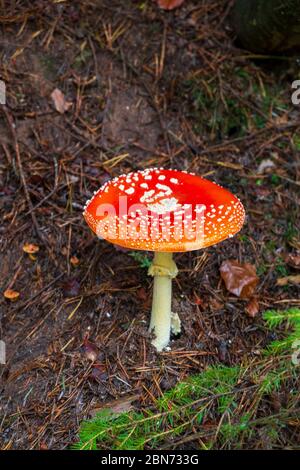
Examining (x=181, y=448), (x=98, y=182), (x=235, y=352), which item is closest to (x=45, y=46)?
(x=98, y=182)

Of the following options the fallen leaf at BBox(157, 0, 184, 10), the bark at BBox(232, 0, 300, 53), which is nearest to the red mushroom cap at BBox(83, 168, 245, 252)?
the bark at BBox(232, 0, 300, 53)

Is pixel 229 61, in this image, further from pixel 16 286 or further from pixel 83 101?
pixel 16 286

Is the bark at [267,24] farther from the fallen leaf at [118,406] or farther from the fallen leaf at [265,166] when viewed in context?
the fallen leaf at [118,406]

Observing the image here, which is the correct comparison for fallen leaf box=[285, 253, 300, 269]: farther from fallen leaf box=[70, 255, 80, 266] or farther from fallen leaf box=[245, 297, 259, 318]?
fallen leaf box=[70, 255, 80, 266]

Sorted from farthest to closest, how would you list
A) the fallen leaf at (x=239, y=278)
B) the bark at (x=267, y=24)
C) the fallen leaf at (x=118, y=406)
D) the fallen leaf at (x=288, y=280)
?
the bark at (x=267, y=24), the fallen leaf at (x=288, y=280), the fallen leaf at (x=239, y=278), the fallen leaf at (x=118, y=406)
